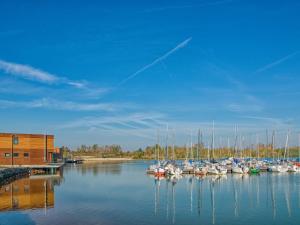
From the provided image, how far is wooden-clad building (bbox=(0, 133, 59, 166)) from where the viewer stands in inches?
3895

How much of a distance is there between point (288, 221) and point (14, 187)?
144 feet

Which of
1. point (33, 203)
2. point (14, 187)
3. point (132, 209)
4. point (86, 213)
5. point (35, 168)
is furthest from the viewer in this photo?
point (35, 168)

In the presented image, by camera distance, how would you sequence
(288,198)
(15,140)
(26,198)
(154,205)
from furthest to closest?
(15,140)
(288,198)
(26,198)
(154,205)

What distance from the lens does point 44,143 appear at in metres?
104

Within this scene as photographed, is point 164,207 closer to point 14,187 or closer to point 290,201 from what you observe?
point 290,201

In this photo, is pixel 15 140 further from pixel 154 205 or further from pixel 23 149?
pixel 154 205

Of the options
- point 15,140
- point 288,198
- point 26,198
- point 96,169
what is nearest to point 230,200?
point 288,198

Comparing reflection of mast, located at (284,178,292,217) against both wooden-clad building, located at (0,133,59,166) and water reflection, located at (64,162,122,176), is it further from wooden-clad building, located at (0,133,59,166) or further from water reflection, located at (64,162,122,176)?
wooden-clad building, located at (0,133,59,166)

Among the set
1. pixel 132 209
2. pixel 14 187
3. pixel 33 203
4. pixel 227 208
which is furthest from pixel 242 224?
pixel 14 187

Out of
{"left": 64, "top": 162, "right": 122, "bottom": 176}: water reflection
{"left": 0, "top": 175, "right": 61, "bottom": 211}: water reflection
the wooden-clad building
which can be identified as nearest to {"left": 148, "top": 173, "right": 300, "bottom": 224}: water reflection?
{"left": 0, "top": 175, "right": 61, "bottom": 211}: water reflection

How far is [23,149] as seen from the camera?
3989 inches

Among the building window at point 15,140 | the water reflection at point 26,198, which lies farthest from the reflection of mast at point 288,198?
the building window at point 15,140

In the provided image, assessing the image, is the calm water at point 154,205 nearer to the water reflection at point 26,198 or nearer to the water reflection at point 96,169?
the water reflection at point 26,198

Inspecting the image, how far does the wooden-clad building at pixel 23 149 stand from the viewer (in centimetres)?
9894
